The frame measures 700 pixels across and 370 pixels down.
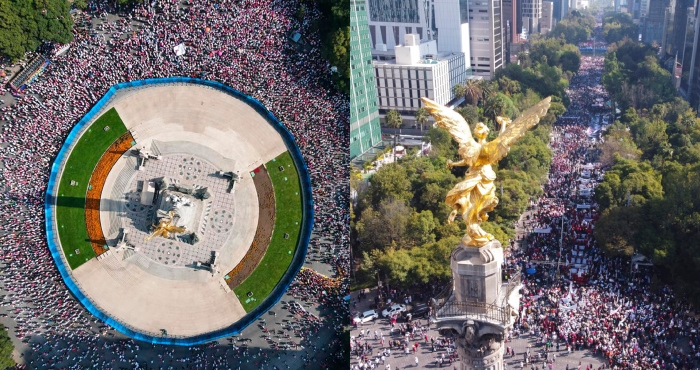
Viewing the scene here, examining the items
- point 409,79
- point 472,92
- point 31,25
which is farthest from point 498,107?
point 31,25

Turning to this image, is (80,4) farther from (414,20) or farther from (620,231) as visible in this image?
(414,20)

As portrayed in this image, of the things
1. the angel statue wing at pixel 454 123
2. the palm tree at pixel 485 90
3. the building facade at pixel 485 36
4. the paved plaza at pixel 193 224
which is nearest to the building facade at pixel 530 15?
the building facade at pixel 485 36

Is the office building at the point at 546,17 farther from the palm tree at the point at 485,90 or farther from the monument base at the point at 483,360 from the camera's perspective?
the monument base at the point at 483,360

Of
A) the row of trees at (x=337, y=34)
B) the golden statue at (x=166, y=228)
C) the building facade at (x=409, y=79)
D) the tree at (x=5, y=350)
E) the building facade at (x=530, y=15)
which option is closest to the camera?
the golden statue at (x=166, y=228)

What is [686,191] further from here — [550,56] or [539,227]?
[550,56]

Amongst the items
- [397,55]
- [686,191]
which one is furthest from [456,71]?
[686,191]

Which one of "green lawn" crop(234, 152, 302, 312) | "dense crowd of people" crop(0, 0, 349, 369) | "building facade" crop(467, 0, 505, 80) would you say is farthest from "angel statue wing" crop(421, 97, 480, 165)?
"building facade" crop(467, 0, 505, 80)

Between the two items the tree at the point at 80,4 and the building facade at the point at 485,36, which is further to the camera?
the building facade at the point at 485,36
